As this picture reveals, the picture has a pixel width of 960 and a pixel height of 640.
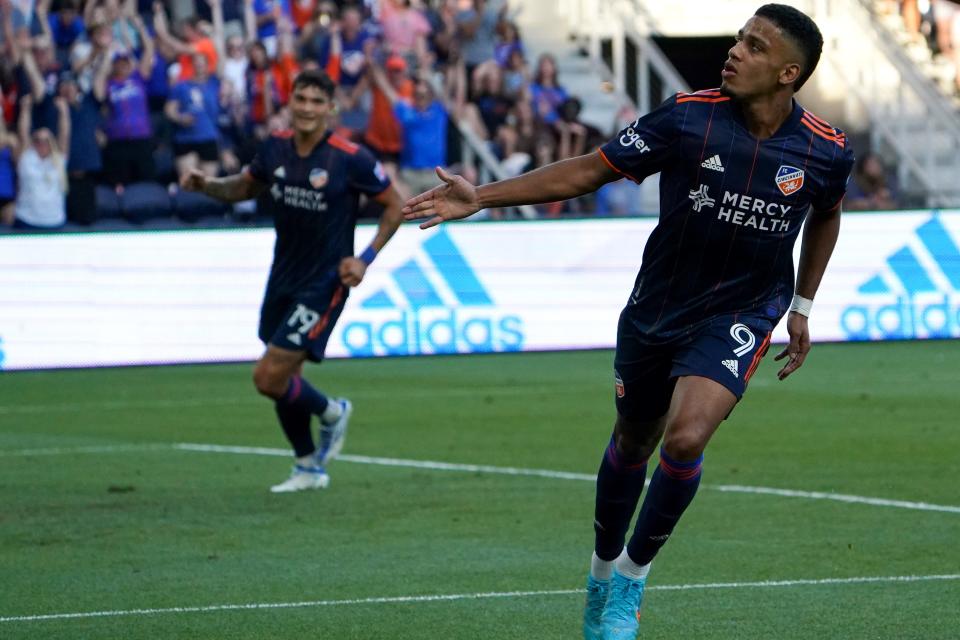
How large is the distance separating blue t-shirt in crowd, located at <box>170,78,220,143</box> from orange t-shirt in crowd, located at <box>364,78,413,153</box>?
1910mm

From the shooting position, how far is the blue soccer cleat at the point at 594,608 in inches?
253

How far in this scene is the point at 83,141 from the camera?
2092cm

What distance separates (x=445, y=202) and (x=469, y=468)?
17.9ft

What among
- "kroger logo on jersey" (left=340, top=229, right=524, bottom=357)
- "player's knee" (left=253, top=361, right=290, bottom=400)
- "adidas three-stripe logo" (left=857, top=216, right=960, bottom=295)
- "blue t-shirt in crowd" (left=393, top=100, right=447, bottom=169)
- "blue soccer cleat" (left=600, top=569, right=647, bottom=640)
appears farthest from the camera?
"blue t-shirt in crowd" (left=393, top=100, right=447, bottom=169)

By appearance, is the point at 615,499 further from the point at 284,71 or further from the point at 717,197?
the point at 284,71

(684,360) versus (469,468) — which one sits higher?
(684,360)

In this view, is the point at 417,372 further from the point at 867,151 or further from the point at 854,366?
the point at 867,151

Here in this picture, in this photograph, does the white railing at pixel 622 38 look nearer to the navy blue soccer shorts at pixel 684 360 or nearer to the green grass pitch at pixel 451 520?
the green grass pitch at pixel 451 520

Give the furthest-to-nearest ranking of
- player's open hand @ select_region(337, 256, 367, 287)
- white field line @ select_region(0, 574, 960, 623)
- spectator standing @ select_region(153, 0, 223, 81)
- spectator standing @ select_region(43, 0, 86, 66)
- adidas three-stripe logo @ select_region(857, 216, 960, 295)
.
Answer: spectator standing @ select_region(43, 0, 86, 66) < spectator standing @ select_region(153, 0, 223, 81) < adidas three-stripe logo @ select_region(857, 216, 960, 295) < player's open hand @ select_region(337, 256, 367, 287) < white field line @ select_region(0, 574, 960, 623)

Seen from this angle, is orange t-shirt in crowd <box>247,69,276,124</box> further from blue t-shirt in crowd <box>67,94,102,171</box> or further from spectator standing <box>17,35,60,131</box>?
spectator standing <box>17,35,60,131</box>

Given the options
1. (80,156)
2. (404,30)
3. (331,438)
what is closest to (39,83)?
(80,156)

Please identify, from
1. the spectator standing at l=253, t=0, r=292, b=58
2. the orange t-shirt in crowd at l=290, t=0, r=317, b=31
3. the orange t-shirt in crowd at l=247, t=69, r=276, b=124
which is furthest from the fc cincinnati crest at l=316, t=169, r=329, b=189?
the orange t-shirt in crowd at l=290, t=0, r=317, b=31

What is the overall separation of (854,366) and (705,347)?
38.1 feet

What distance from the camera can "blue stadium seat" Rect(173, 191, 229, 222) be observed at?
2116 centimetres
